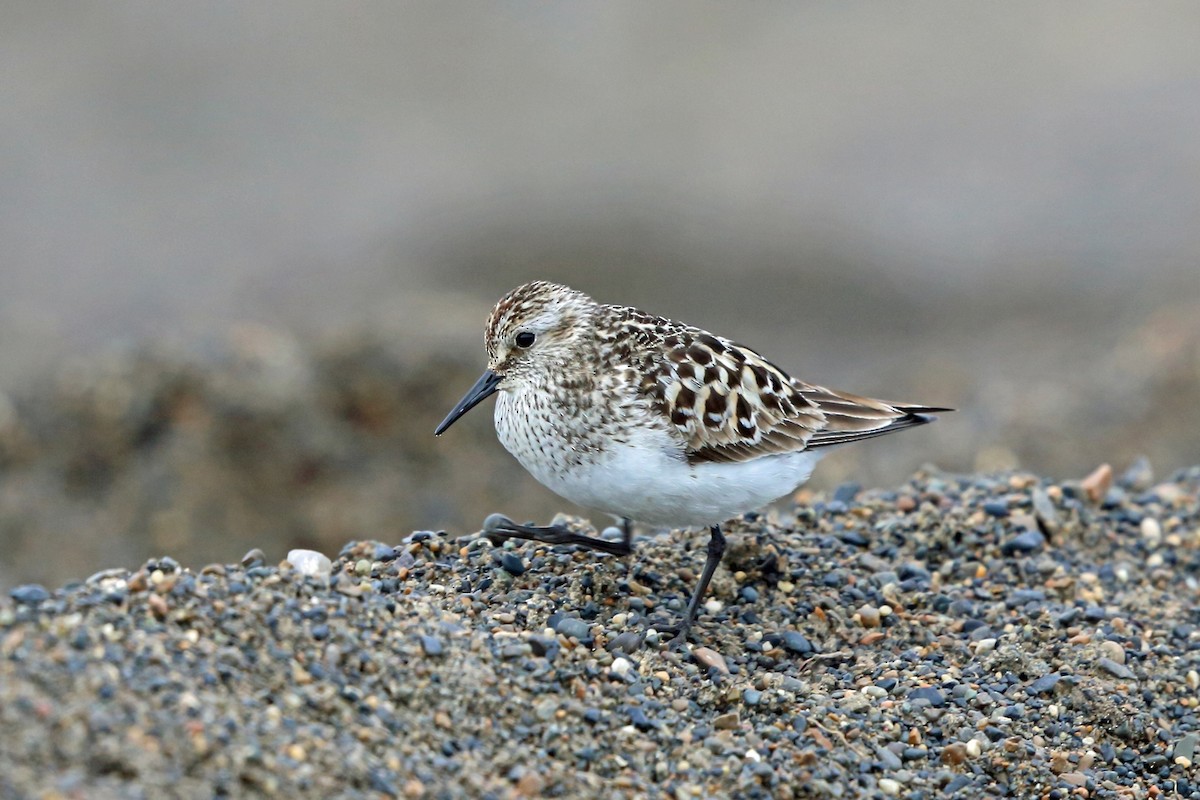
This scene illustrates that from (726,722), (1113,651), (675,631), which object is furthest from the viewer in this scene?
(1113,651)

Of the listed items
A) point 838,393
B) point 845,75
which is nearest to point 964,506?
point 838,393

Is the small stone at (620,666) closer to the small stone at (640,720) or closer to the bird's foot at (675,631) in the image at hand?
the small stone at (640,720)

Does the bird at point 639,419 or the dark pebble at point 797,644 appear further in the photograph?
the dark pebble at point 797,644

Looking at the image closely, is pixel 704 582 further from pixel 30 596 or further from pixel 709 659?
pixel 30 596

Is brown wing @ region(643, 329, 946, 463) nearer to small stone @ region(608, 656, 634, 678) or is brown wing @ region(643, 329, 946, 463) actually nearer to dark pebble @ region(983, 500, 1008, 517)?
dark pebble @ region(983, 500, 1008, 517)

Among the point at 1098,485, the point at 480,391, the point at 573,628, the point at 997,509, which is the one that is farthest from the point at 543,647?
the point at 1098,485

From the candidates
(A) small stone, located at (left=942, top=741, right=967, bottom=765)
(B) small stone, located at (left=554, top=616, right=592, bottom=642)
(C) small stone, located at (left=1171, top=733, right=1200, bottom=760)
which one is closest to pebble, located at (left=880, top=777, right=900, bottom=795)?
(A) small stone, located at (left=942, top=741, right=967, bottom=765)

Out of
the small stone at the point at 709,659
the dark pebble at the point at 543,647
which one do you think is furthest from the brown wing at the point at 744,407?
the dark pebble at the point at 543,647
